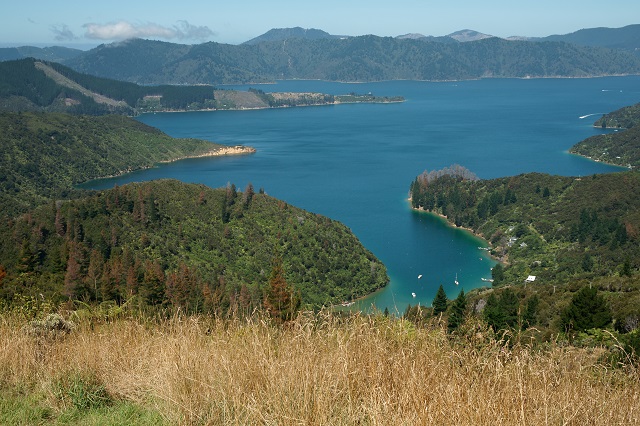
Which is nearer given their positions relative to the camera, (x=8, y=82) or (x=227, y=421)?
(x=227, y=421)

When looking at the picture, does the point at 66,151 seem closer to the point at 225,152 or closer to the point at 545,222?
the point at 225,152

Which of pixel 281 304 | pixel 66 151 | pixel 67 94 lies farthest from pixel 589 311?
pixel 67 94

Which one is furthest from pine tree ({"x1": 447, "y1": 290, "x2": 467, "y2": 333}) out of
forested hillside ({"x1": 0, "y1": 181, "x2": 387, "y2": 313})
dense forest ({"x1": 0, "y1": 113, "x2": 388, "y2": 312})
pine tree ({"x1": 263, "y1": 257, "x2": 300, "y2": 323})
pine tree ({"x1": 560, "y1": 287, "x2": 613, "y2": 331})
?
forested hillside ({"x1": 0, "y1": 181, "x2": 387, "y2": 313})

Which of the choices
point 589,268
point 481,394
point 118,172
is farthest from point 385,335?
point 118,172

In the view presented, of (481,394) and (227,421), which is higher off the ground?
(481,394)

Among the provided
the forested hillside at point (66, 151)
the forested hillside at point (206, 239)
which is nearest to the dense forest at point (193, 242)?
the forested hillside at point (206, 239)

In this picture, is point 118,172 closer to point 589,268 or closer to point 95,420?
point 589,268
